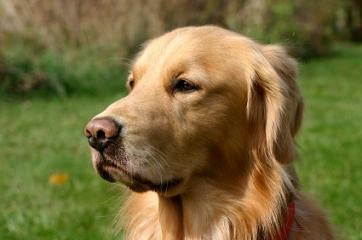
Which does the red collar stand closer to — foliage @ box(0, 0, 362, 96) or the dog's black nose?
the dog's black nose

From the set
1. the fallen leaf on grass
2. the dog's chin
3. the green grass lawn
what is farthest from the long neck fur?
the fallen leaf on grass

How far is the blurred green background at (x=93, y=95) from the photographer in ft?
20.0

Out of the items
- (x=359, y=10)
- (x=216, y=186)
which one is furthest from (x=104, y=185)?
(x=359, y=10)

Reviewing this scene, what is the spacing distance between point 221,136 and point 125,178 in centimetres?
57

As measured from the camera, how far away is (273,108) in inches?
147

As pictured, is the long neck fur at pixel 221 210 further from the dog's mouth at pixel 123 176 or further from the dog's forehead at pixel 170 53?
the dog's forehead at pixel 170 53

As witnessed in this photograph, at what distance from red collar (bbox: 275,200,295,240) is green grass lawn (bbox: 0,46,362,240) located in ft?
2.83

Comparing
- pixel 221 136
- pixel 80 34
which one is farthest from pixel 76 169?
pixel 80 34

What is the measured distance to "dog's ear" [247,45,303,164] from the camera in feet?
12.1

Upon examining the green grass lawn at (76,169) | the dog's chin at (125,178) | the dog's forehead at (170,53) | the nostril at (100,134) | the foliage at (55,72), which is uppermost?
the dog's forehead at (170,53)

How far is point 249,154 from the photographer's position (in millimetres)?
3812

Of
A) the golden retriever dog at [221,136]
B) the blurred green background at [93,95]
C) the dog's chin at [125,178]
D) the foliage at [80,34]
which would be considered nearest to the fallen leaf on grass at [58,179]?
the blurred green background at [93,95]

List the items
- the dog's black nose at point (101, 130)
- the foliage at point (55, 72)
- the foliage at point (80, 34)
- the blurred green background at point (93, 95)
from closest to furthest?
the dog's black nose at point (101, 130), the blurred green background at point (93, 95), the foliage at point (55, 72), the foliage at point (80, 34)

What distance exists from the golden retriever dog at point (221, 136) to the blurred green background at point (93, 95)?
580mm
